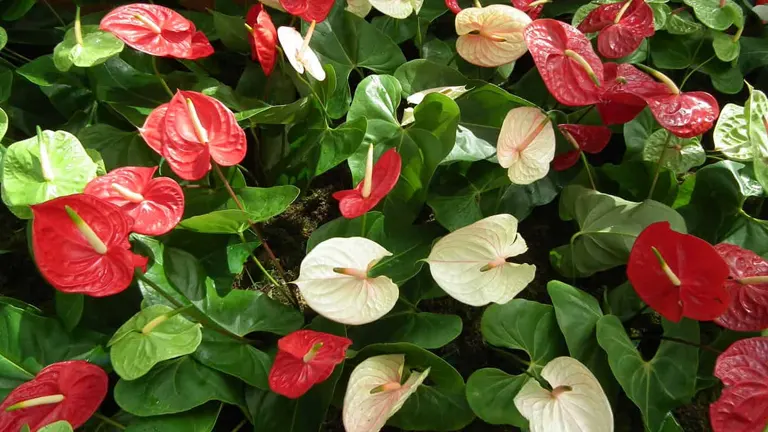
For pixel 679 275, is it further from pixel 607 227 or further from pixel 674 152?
pixel 674 152

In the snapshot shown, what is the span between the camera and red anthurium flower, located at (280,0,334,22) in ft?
3.09

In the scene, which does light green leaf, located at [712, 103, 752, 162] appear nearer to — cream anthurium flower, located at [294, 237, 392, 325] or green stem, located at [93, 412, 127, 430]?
cream anthurium flower, located at [294, 237, 392, 325]

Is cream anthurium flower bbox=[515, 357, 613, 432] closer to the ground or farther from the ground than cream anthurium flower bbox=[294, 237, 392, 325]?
closer to the ground

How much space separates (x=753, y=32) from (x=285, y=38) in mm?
1149

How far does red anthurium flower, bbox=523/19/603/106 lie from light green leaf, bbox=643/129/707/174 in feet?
0.78

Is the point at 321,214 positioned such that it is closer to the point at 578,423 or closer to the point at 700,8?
the point at 578,423

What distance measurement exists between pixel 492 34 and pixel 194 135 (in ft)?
1.74

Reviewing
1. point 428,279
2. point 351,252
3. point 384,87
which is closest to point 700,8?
point 384,87

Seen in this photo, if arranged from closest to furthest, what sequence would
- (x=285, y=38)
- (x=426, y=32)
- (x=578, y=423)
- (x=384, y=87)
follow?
(x=578, y=423), (x=285, y=38), (x=384, y=87), (x=426, y=32)

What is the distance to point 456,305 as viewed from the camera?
1063mm

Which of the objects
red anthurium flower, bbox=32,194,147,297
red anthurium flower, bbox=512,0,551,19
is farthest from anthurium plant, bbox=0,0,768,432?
red anthurium flower, bbox=512,0,551,19

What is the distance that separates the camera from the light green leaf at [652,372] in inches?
31.6

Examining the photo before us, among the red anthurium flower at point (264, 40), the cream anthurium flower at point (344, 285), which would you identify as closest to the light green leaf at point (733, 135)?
the cream anthurium flower at point (344, 285)

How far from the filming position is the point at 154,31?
862mm
